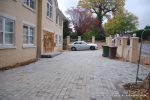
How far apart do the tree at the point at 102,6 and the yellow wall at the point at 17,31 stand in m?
45.4

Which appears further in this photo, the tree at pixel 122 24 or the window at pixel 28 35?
the tree at pixel 122 24

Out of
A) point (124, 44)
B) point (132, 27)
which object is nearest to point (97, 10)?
point (132, 27)

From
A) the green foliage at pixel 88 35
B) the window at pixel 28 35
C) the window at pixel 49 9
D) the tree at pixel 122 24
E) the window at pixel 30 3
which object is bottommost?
the window at pixel 28 35

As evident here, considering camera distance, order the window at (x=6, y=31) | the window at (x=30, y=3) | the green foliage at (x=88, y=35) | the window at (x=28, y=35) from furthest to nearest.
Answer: the green foliage at (x=88, y=35) < the window at (x=30, y=3) < the window at (x=28, y=35) < the window at (x=6, y=31)

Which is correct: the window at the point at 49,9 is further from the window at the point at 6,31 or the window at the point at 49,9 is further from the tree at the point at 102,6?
the tree at the point at 102,6

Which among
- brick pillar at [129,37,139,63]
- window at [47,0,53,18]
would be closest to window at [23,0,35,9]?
window at [47,0,53,18]

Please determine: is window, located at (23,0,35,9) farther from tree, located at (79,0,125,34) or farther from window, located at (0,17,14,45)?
tree, located at (79,0,125,34)

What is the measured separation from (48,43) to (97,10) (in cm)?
4008

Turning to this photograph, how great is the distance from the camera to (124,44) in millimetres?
25719

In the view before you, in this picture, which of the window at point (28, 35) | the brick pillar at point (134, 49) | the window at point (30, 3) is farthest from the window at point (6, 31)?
the brick pillar at point (134, 49)

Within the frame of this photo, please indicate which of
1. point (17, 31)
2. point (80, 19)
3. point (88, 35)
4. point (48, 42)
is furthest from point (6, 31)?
point (80, 19)

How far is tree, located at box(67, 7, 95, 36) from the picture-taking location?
209ft

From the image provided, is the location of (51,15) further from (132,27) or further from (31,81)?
(132,27)

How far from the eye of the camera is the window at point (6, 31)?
16.1m
